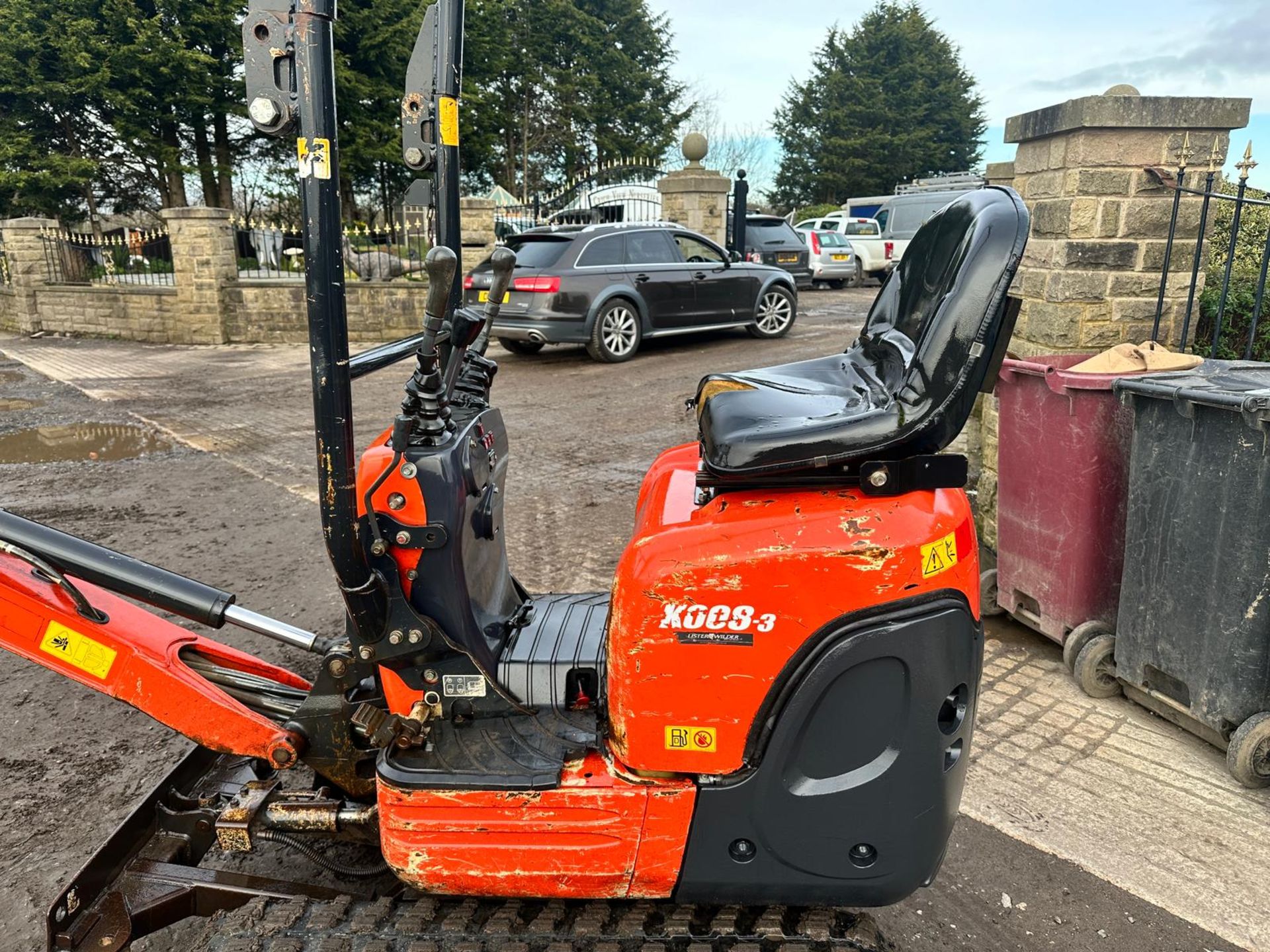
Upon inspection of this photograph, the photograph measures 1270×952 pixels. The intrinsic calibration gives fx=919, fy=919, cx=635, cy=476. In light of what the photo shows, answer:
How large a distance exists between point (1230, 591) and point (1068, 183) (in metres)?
2.39

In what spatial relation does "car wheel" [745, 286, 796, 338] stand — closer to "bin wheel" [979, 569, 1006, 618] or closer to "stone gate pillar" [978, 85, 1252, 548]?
"stone gate pillar" [978, 85, 1252, 548]

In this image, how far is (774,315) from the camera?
12852 millimetres

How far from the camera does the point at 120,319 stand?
636 inches

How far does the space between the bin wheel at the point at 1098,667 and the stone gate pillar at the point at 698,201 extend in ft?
41.4

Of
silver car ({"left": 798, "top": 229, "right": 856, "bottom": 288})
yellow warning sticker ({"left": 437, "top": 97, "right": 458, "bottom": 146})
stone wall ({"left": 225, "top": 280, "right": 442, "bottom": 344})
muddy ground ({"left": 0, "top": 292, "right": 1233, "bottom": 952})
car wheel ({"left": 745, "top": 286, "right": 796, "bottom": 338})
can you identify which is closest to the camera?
yellow warning sticker ({"left": 437, "top": 97, "right": 458, "bottom": 146})

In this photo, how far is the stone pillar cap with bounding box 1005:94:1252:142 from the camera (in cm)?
444

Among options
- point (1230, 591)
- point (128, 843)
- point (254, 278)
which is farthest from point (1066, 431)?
Answer: point (254, 278)

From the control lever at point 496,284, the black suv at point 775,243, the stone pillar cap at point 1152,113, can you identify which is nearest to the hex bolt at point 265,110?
the control lever at point 496,284

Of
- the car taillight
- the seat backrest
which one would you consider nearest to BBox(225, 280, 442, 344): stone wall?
the car taillight

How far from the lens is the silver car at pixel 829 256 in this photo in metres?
20.9

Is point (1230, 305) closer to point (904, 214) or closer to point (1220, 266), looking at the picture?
point (1220, 266)

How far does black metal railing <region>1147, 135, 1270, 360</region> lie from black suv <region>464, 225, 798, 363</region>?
6769 millimetres

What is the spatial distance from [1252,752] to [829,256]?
62.4 feet

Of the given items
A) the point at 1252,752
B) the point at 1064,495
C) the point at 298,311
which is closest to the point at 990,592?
the point at 1064,495
